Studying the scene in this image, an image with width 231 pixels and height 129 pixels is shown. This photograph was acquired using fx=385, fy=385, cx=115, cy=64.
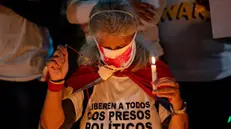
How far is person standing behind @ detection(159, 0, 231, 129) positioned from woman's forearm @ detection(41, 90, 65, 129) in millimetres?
637

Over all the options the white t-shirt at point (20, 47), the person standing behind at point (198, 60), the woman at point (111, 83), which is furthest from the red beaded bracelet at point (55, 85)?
the person standing behind at point (198, 60)

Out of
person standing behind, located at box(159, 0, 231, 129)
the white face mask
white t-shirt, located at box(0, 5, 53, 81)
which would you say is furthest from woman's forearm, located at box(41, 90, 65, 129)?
person standing behind, located at box(159, 0, 231, 129)

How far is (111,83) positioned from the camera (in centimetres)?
154

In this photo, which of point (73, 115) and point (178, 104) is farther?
point (73, 115)

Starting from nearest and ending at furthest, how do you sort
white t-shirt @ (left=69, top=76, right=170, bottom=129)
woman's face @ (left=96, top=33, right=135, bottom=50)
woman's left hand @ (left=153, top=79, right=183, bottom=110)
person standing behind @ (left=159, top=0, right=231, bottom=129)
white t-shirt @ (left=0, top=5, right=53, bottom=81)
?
woman's left hand @ (left=153, top=79, right=183, bottom=110) → woman's face @ (left=96, top=33, right=135, bottom=50) → white t-shirt @ (left=69, top=76, right=170, bottom=129) → white t-shirt @ (left=0, top=5, right=53, bottom=81) → person standing behind @ (left=159, top=0, right=231, bottom=129)

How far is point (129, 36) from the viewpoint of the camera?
1369 mm

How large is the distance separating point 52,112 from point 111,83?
26cm

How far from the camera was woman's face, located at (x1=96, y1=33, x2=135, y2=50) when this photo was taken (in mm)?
1348

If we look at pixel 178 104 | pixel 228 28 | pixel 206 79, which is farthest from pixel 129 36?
pixel 206 79

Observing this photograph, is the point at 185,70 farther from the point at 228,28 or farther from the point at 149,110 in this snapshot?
the point at 149,110

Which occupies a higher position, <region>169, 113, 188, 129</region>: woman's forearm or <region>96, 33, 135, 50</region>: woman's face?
<region>96, 33, 135, 50</region>: woman's face

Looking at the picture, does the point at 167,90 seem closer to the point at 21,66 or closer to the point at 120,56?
the point at 120,56

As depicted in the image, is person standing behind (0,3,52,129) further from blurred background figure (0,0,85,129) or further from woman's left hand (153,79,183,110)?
woman's left hand (153,79,183,110)

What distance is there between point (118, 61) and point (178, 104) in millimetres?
273
